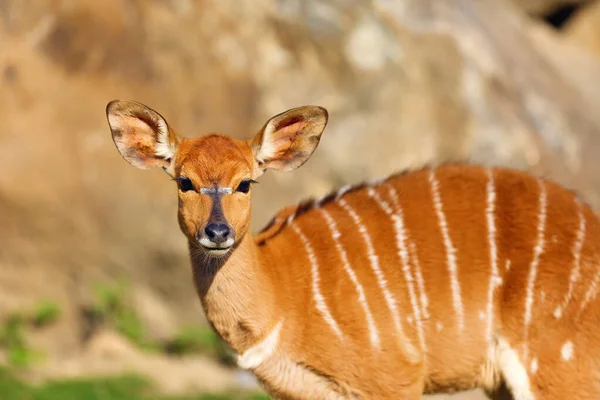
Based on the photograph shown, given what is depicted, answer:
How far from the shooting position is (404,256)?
452 centimetres

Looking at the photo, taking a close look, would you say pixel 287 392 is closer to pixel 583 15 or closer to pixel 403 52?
pixel 403 52

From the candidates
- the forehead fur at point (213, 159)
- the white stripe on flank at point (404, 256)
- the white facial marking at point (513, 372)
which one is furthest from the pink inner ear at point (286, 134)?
the white facial marking at point (513, 372)

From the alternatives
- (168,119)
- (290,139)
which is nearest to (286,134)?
(290,139)

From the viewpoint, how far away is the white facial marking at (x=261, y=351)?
4.38 m

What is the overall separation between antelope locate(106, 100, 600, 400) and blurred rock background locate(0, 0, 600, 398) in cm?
311

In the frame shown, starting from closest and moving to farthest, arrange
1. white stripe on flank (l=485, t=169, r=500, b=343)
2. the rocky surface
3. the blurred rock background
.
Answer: white stripe on flank (l=485, t=169, r=500, b=343) → the blurred rock background → the rocky surface

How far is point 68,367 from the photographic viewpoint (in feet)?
24.6

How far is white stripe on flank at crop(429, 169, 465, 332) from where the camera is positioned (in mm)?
4422

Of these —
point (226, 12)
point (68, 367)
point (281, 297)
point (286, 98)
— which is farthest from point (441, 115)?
point (281, 297)

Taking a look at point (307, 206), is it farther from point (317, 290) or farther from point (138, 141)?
point (138, 141)

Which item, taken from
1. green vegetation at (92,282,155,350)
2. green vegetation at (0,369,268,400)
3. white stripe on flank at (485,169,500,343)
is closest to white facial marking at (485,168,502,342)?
white stripe on flank at (485,169,500,343)

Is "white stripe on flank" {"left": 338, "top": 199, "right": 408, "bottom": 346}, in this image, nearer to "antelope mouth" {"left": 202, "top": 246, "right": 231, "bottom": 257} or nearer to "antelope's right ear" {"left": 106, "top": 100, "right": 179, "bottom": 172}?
"antelope mouth" {"left": 202, "top": 246, "right": 231, "bottom": 257}

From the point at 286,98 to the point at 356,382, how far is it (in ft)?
13.4

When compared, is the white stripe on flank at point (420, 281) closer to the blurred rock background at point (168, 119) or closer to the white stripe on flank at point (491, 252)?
the white stripe on flank at point (491, 252)
